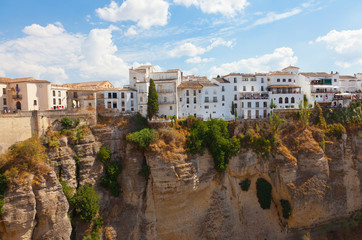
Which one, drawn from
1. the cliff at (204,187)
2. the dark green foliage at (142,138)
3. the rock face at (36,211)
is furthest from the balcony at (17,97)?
the dark green foliage at (142,138)

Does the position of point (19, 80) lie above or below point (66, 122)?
above

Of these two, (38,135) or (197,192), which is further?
(197,192)

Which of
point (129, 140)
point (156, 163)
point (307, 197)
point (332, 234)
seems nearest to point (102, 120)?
point (129, 140)

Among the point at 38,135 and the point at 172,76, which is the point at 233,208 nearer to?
the point at 172,76

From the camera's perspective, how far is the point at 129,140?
26.5 meters

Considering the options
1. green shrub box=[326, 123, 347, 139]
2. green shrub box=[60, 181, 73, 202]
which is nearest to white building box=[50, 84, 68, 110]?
green shrub box=[60, 181, 73, 202]

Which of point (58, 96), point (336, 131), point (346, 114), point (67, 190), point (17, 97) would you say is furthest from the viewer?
point (346, 114)

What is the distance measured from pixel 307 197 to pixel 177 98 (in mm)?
19598

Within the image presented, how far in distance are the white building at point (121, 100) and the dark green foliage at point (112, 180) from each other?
7462 mm

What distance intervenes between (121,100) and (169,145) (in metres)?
9.27

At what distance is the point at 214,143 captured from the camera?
2725 centimetres

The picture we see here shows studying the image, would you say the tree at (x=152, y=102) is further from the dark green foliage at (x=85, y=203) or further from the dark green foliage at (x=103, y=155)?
the dark green foliage at (x=85, y=203)

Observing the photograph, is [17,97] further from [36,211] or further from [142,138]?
[142,138]

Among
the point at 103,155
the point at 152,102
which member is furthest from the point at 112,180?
the point at 152,102
